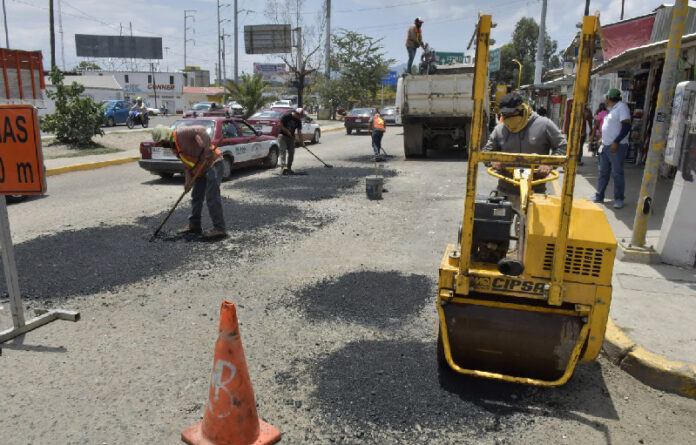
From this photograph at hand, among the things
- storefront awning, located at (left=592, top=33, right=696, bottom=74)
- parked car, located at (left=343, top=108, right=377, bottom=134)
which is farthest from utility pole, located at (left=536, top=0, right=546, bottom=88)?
storefront awning, located at (left=592, top=33, right=696, bottom=74)

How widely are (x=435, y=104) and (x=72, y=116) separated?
11991 mm

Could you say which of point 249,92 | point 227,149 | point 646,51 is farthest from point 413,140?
point 249,92

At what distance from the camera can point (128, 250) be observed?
6.16 meters

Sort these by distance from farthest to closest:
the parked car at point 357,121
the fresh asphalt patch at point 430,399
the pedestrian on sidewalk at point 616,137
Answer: the parked car at point 357,121, the pedestrian on sidewalk at point 616,137, the fresh asphalt patch at point 430,399

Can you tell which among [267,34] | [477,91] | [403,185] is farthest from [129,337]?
→ [267,34]

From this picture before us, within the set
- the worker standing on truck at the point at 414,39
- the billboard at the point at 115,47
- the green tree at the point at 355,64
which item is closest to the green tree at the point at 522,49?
the green tree at the point at 355,64

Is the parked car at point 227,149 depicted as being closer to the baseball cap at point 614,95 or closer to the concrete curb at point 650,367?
the baseball cap at point 614,95

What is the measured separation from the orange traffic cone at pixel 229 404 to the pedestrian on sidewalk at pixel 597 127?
1199cm

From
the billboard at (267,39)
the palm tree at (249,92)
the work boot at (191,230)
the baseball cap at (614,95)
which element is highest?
the billboard at (267,39)

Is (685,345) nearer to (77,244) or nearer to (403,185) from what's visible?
(77,244)

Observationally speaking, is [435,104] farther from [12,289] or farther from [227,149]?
[12,289]

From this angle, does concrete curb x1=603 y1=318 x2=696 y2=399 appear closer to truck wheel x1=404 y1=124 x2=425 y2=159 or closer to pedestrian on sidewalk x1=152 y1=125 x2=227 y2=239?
pedestrian on sidewalk x1=152 y1=125 x2=227 y2=239

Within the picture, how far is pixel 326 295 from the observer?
486 centimetres

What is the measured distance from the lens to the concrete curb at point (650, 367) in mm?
3303
